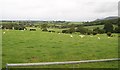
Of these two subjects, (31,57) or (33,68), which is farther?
(31,57)

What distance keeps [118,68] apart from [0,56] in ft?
30.6

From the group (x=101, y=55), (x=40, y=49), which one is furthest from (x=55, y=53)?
(x=101, y=55)

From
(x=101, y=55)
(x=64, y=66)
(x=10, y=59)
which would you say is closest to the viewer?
(x=64, y=66)

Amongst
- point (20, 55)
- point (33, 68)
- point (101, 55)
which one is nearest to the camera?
point (33, 68)

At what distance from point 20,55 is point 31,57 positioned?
115cm

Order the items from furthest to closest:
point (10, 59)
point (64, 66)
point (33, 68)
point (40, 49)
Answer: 1. point (40, 49)
2. point (10, 59)
3. point (64, 66)
4. point (33, 68)

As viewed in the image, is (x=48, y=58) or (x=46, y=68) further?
(x=48, y=58)

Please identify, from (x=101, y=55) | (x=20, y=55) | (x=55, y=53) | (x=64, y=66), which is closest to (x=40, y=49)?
(x=55, y=53)

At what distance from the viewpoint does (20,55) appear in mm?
22312

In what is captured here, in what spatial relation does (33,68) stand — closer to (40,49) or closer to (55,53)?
(55,53)

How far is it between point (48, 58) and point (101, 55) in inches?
211

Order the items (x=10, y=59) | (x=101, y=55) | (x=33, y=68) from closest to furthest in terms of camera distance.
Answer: (x=33, y=68) < (x=10, y=59) < (x=101, y=55)

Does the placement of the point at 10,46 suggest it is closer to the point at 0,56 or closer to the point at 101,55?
the point at 0,56

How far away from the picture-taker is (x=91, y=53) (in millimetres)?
25172
